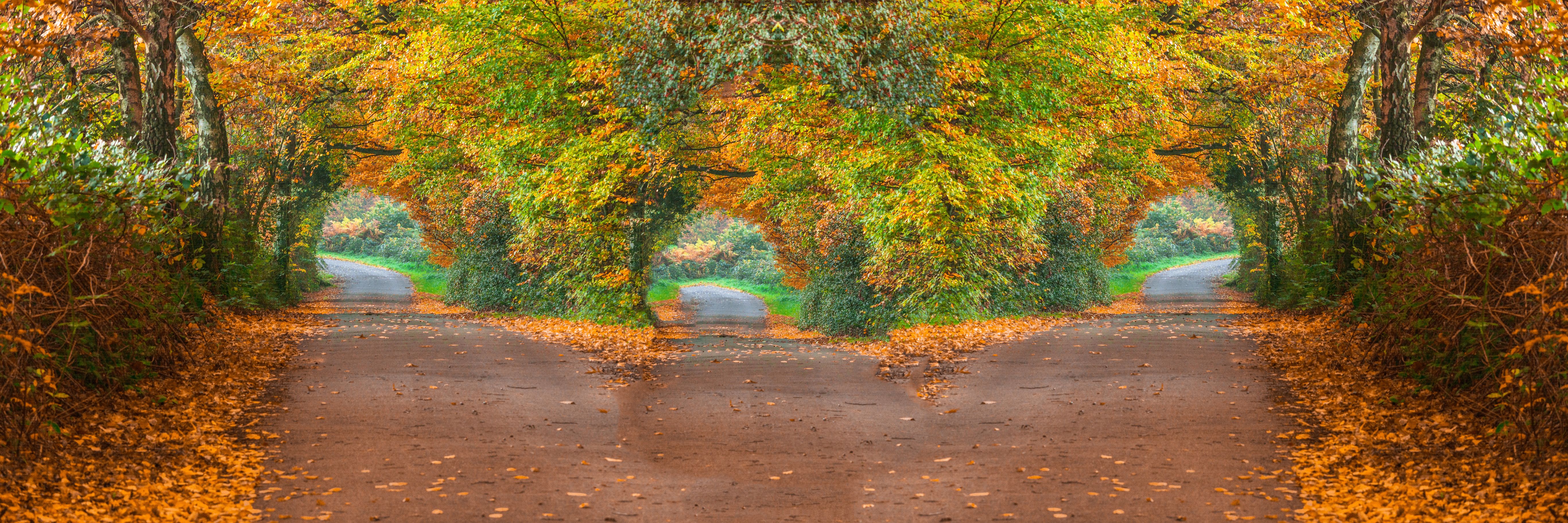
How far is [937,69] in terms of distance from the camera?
1581 cm

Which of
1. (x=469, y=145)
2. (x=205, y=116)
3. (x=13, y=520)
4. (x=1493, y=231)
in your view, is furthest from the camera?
(x=469, y=145)

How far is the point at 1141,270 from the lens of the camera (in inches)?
2114

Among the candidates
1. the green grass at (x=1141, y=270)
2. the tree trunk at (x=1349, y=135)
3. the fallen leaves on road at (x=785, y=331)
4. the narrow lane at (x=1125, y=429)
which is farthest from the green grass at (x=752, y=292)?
the narrow lane at (x=1125, y=429)

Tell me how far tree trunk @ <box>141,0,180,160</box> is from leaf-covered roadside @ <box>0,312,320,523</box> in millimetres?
4703

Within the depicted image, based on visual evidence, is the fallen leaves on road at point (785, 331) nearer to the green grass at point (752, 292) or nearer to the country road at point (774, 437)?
the green grass at point (752, 292)

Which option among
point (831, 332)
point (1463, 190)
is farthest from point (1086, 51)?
point (1463, 190)

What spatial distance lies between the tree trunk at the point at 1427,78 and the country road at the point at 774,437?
416 centimetres

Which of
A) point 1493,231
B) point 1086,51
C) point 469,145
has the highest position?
point 1086,51

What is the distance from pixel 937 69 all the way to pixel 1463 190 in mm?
8363

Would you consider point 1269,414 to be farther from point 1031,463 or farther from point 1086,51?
point 1086,51

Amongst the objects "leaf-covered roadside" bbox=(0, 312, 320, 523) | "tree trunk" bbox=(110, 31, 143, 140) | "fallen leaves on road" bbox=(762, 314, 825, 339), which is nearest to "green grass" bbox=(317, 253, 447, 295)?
"fallen leaves on road" bbox=(762, 314, 825, 339)

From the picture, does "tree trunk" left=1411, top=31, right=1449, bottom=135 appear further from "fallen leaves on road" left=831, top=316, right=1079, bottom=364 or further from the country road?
"fallen leaves on road" left=831, top=316, right=1079, bottom=364

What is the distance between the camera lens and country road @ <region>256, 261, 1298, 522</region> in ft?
21.8

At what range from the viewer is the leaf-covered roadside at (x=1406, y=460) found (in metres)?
6.17
